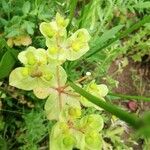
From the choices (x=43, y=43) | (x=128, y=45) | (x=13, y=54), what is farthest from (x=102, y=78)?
(x=13, y=54)

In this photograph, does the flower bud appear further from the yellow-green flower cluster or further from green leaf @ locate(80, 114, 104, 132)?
green leaf @ locate(80, 114, 104, 132)

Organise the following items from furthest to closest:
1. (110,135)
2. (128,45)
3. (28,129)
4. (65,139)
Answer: (128,45)
(110,135)
(28,129)
(65,139)

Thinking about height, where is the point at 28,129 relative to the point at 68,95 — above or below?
below

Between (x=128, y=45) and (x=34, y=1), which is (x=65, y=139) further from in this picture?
(x=128, y=45)

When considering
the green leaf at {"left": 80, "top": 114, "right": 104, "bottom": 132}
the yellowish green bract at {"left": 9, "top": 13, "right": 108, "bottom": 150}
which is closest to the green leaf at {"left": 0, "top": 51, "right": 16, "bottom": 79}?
the yellowish green bract at {"left": 9, "top": 13, "right": 108, "bottom": 150}

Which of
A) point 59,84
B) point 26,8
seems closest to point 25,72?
point 59,84

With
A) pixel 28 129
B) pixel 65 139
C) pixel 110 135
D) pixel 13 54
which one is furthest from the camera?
pixel 110 135

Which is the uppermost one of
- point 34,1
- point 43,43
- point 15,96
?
point 34,1

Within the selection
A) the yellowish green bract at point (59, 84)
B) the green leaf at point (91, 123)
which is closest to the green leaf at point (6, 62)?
the yellowish green bract at point (59, 84)

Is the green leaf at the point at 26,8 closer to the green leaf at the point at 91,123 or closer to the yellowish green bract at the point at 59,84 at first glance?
the yellowish green bract at the point at 59,84
